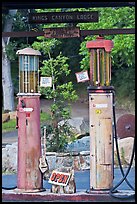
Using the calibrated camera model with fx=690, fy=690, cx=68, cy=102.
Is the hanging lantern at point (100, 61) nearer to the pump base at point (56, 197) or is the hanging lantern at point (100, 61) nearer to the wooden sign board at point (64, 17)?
the wooden sign board at point (64, 17)

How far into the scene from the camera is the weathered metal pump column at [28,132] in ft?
27.0

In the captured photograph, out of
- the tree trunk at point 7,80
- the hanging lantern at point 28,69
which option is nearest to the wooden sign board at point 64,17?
the hanging lantern at point 28,69

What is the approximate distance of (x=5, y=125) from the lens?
2298 cm

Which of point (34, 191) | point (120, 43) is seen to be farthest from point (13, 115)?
point (34, 191)

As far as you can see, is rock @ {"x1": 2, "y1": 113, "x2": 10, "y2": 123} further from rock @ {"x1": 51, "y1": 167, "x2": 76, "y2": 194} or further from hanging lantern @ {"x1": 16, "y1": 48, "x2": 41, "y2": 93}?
rock @ {"x1": 51, "y1": 167, "x2": 76, "y2": 194}

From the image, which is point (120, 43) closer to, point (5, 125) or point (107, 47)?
point (5, 125)

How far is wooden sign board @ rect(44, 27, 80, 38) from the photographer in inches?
320

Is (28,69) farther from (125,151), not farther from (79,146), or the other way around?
(79,146)

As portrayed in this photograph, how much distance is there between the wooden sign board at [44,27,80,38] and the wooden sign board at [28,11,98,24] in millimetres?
326

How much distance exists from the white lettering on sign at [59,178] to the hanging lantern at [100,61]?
45.2 inches

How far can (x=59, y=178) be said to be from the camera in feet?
27.3

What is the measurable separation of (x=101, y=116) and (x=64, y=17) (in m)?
1.23

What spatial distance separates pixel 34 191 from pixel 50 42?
6787 mm

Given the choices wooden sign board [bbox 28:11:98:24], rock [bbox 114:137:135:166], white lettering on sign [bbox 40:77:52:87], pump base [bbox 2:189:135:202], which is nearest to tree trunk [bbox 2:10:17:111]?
rock [bbox 114:137:135:166]
